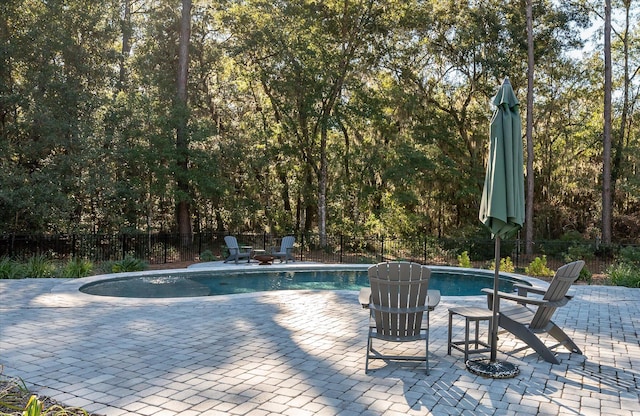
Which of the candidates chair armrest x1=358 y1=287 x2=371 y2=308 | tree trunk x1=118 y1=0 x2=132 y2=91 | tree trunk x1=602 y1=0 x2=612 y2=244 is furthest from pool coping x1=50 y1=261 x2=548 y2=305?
tree trunk x1=118 y1=0 x2=132 y2=91

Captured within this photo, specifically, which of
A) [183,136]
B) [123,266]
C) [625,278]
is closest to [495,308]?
[625,278]

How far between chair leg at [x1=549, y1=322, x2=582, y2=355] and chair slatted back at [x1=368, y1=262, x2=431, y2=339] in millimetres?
1521

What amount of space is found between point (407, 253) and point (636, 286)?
8570 millimetres

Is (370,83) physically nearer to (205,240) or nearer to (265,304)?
(205,240)

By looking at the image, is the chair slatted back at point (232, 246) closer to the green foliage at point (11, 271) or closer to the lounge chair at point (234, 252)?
the lounge chair at point (234, 252)

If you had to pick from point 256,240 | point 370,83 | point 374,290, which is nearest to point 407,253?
point 256,240

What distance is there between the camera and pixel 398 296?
4711 mm

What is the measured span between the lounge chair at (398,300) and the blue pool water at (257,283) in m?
6.29

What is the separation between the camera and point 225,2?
18.9 meters

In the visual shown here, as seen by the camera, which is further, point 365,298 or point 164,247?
point 164,247

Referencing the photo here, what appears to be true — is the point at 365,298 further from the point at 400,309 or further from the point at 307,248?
the point at 307,248

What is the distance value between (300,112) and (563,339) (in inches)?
588

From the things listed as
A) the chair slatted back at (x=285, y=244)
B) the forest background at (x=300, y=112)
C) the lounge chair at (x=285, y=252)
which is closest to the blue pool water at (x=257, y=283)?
the lounge chair at (x=285, y=252)

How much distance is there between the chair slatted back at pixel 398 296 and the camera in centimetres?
471
